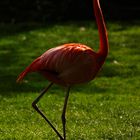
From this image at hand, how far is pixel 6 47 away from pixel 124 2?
4.96m

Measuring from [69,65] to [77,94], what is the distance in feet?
10.4

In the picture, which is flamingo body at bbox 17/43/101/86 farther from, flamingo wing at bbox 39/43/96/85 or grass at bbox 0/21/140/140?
grass at bbox 0/21/140/140

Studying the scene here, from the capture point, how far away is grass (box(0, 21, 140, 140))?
22.9 ft

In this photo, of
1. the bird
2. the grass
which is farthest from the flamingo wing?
the grass

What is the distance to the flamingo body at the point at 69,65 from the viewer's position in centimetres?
589

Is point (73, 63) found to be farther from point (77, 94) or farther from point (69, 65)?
point (77, 94)

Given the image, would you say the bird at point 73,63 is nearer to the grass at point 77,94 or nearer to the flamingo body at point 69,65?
the flamingo body at point 69,65

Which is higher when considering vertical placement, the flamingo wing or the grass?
the flamingo wing

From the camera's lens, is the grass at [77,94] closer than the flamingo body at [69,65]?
No

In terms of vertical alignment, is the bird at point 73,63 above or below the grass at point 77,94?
above

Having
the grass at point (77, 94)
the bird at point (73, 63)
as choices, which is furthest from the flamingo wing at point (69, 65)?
A: the grass at point (77, 94)

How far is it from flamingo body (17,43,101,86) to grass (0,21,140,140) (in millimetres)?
909

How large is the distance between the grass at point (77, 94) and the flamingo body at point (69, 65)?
91 cm

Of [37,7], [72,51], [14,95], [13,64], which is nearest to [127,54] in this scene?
[13,64]
